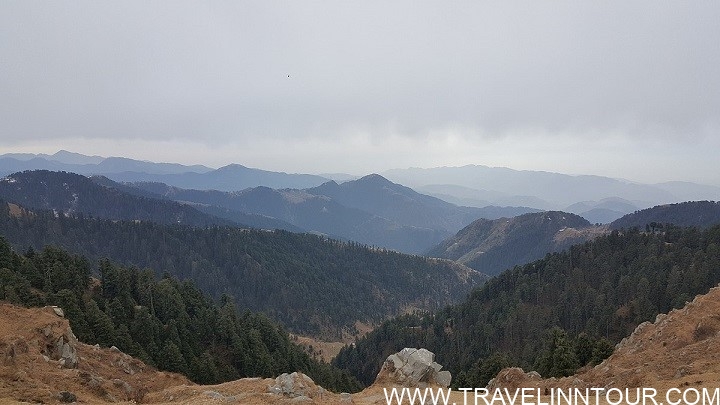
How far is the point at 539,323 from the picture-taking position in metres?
123

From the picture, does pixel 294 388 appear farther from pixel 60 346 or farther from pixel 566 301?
pixel 566 301

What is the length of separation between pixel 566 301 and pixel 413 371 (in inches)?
4538

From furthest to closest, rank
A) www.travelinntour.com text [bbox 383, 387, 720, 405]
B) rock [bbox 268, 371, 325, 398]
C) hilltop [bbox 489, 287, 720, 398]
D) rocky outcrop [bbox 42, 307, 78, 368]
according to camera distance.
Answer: rocky outcrop [bbox 42, 307, 78, 368] → hilltop [bbox 489, 287, 720, 398] → rock [bbox 268, 371, 325, 398] → www.travelinntour.com text [bbox 383, 387, 720, 405]

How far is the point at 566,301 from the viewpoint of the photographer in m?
130

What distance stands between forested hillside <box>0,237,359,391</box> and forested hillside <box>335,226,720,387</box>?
4633 cm

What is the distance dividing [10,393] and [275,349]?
59258 millimetres

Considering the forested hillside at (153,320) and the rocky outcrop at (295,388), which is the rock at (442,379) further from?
the forested hillside at (153,320)

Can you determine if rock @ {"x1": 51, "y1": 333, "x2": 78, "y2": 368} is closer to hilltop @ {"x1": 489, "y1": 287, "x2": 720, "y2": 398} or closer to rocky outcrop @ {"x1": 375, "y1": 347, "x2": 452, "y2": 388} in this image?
rocky outcrop @ {"x1": 375, "y1": 347, "x2": 452, "y2": 388}

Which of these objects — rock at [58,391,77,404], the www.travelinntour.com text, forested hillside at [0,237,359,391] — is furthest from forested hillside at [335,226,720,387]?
rock at [58,391,77,404]

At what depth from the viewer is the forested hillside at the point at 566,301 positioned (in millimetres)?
103375

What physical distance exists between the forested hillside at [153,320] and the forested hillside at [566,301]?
4633 centimetres

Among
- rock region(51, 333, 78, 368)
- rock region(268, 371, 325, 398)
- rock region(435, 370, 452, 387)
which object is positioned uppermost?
rock region(268, 371, 325, 398)

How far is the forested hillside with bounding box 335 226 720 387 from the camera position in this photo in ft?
339

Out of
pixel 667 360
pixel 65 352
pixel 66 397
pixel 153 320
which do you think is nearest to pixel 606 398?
pixel 667 360
